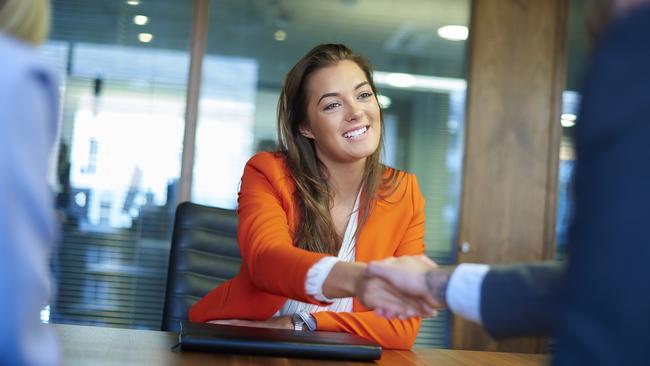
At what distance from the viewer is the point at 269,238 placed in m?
1.83

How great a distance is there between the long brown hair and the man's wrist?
688 mm

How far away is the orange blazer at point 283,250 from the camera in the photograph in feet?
5.63

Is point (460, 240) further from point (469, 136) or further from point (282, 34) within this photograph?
point (282, 34)

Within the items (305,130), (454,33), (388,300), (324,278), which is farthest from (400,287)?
(454,33)

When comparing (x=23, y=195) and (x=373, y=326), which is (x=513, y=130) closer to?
(x=373, y=326)

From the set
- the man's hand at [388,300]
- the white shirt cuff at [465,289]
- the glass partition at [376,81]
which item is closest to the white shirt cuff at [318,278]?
the man's hand at [388,300]

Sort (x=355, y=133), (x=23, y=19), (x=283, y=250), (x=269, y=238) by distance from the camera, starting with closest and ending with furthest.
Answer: (x=23, y=19) → (x=283, y=250) → (x=269, y=238) → (x=355, y=133)

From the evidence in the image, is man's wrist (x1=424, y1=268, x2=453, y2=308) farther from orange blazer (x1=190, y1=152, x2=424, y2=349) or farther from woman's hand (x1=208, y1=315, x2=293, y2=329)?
woman's hand (x1=208, y1=315, x2=293, y2=329)

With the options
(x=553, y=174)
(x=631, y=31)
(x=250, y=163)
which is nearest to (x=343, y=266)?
(x=250, y=163)

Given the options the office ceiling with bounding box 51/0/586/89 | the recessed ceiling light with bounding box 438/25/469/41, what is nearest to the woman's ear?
the office ceiling with bounding box 51/0/586/89

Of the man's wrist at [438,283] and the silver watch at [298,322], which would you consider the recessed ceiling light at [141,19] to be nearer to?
the silver watch at [298,322]

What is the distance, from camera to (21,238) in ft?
2.17

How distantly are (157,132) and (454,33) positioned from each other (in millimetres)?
1682

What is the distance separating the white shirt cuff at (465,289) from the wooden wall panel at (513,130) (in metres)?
2.80
